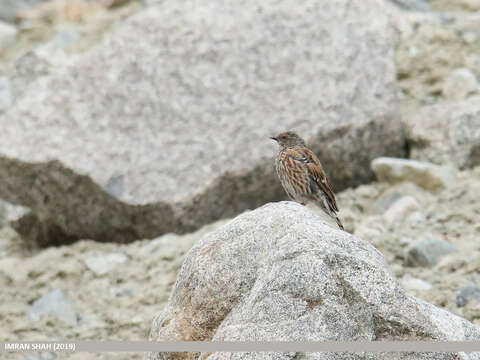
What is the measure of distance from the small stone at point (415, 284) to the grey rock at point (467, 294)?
9.9 inches

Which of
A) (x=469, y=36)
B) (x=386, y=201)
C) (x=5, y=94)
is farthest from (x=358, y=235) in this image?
(x=5, y=94)

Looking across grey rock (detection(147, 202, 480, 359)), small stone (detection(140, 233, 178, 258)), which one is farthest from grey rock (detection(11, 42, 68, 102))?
grey rock (detection(147, 202, 480, 359))

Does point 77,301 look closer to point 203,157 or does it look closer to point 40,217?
point 40,217

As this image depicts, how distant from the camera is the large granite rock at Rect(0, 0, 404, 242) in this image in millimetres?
7059

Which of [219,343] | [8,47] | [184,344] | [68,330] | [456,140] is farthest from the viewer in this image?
[8,47]

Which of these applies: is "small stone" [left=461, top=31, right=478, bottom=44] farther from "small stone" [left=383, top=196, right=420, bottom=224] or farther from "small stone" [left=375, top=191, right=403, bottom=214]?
"small stone" [left=383, top=196, right=420, bottom=224]

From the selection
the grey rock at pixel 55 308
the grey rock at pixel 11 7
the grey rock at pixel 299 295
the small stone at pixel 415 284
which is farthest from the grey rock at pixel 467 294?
the grey rock at pixel 11 7

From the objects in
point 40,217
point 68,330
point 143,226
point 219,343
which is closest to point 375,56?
point 143,226

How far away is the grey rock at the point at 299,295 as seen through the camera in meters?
3.34

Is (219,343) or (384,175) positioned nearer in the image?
(219,343)

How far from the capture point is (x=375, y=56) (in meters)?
8.04

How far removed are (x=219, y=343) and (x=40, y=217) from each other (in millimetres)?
4147

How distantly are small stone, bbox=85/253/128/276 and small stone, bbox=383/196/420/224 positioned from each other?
217cm

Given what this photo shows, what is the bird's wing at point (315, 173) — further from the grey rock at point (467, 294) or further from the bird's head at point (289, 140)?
the grey rock at point (467, 294)
